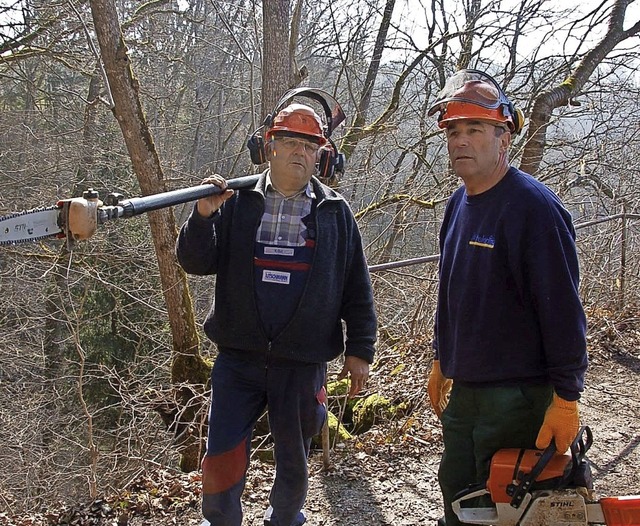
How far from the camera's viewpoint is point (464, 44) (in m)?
11.5

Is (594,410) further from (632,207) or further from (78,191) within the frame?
(78,191)

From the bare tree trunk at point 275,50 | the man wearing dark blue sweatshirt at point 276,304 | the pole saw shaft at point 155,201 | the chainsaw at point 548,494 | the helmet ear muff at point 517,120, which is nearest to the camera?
the pole saw shaft at point 155,201

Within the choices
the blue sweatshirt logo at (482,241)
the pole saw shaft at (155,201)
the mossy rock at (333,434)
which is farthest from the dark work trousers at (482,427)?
the mossy rock at (333,434)

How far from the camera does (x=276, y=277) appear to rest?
284cm

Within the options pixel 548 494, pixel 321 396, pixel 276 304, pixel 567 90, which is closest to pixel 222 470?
pixel 321 396

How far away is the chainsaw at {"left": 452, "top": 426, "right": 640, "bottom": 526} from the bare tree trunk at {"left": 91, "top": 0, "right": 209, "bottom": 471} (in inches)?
196

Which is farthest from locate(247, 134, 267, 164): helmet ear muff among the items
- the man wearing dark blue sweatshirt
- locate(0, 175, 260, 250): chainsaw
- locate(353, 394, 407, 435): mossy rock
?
locate(353, 394, 407, 435): mossy rock

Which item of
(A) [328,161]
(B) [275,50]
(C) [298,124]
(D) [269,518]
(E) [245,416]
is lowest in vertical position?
(D) [269,518]

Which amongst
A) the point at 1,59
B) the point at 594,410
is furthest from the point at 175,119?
the point at 594,410

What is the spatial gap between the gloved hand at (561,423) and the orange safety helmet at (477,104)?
44.0 inches

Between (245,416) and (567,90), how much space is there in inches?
351

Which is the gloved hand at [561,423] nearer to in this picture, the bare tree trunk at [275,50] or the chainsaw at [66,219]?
the chainsaw at [66,219]

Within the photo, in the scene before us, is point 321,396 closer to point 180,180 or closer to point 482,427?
point 482,427

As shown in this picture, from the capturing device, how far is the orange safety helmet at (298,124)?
288 cm
